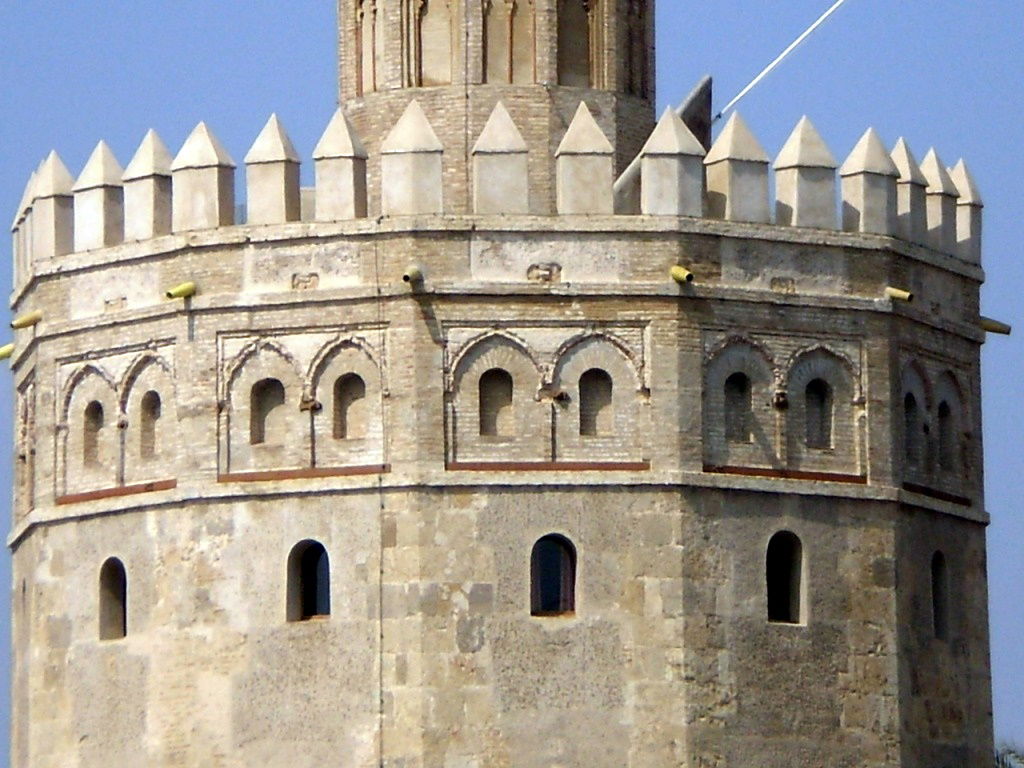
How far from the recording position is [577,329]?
38625 millimetres

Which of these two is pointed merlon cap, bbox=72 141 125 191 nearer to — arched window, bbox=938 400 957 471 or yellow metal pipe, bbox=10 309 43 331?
yellow metal pipe, bbox=10 309 43 331

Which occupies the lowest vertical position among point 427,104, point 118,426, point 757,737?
point 757,737

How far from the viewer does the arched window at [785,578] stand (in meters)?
38.9

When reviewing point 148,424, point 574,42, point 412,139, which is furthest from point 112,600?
point 574,42

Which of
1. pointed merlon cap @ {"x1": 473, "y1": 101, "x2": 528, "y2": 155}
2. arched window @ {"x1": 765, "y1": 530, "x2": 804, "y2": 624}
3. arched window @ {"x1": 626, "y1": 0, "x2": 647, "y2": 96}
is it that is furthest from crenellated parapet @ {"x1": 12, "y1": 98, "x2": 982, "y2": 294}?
arched window @ {"x1": 765, "y1": 530, "x2": 804, "y2": 624}

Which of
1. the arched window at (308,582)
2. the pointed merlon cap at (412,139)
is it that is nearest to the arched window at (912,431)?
the pointed merlon cap at (412,139)

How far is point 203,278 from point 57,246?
1.87 m

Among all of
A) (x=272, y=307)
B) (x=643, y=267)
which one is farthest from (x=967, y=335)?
(x=272, y=307)

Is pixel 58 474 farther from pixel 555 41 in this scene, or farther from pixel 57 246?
pixel 555 41

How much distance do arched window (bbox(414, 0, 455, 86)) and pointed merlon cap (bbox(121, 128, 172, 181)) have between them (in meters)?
2.23

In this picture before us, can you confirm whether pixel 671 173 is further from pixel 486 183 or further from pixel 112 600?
pixel 112 600

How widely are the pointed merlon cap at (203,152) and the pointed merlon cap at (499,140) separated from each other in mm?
2155

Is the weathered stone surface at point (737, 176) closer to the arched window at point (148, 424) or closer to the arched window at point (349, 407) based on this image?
the arched window at point (349, 407)

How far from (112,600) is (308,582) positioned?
1938mm
